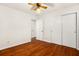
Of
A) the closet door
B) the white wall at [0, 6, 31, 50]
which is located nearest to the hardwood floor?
the closet door

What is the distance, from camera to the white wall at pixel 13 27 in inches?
129

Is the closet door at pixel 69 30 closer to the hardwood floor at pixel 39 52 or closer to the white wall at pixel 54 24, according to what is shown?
the white wall at pixel 54 24

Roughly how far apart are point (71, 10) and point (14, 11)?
334 cm

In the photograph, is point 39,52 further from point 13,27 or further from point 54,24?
point 54,24

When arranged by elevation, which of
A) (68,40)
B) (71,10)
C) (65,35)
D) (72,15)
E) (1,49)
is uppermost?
(71,10)

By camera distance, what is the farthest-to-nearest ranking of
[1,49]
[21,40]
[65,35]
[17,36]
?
[21,40]
[17,36]
[65,35]
[1,49]

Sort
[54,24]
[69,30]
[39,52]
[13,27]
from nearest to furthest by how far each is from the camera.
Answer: [39,52] < [69,30] < [13,27] < [54,24]

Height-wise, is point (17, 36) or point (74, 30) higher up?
point (74, 30)

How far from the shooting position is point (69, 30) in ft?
11.9

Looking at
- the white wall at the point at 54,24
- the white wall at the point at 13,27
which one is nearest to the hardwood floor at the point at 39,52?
the white wall at the point at 13,27

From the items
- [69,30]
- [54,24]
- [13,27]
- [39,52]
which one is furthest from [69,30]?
[13,27]

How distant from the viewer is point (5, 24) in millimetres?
3369

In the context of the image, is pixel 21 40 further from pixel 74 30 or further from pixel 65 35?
pixel 74 30

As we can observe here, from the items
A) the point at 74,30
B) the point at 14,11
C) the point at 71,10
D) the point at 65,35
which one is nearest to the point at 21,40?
the point at 14,11
